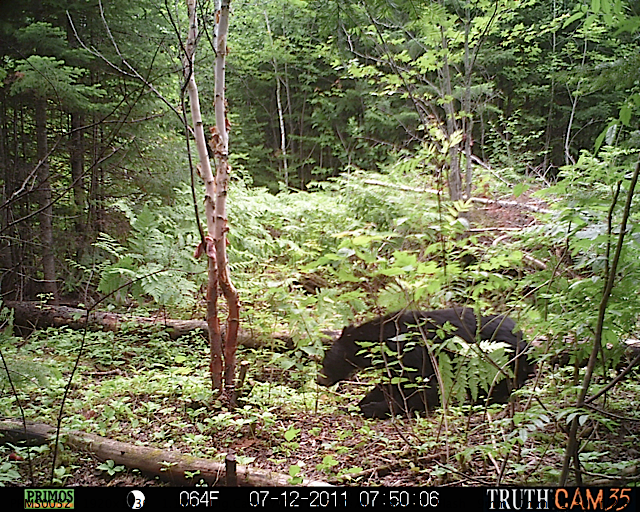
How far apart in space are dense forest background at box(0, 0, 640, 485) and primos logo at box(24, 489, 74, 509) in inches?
18.9

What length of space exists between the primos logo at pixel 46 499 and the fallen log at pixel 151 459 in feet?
1.64

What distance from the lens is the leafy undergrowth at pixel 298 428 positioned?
2.17 m

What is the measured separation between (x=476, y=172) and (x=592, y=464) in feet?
18.9

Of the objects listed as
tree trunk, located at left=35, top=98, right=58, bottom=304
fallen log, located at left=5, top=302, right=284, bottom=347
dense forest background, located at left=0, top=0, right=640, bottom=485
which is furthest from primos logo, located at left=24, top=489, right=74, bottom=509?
tree trunk, located at left=35, top=98, right=58, bottom=304

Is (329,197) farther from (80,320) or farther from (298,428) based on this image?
(298,428)

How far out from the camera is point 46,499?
1966 millimetres

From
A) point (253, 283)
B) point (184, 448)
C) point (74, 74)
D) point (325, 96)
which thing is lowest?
point (184, 448)

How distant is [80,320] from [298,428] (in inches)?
129

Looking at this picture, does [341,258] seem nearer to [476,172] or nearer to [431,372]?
[431,372]

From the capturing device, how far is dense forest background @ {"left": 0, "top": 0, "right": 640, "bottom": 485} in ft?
6.65

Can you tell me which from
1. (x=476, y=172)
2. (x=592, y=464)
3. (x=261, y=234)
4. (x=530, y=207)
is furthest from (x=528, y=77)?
(x=592, y=464)

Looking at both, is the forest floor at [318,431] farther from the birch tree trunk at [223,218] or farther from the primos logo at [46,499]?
the primos logo at [46,499]

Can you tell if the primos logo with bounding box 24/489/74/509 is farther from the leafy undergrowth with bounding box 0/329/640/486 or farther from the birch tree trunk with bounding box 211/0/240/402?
the birch tree trunk with bounding box 211/0/240/402

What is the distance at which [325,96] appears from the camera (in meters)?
9.15
